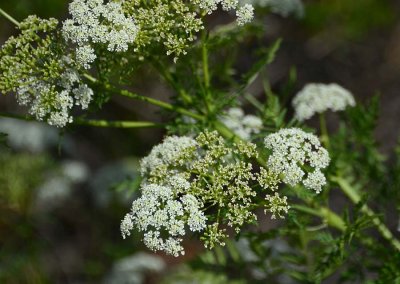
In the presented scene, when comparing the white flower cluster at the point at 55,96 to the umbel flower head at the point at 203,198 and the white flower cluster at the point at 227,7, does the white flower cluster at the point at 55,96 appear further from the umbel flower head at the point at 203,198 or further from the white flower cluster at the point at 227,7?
the white flower cluster at the point at 227,7

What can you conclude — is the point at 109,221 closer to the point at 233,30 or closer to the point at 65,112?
the point at 233,30

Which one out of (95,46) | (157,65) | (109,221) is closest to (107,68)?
(95,46)

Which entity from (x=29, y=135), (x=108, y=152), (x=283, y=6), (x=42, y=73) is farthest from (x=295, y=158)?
(x=108, y=152)

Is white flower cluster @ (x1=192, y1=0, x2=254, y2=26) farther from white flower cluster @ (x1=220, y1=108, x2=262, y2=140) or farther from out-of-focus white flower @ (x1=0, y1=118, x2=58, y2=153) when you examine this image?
out-of-focus white flower @ (x1=0, y1=118, x2=58, y2=153)

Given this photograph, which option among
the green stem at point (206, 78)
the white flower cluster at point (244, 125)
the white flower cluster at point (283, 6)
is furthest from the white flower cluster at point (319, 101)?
the green stem at point (206, 78)

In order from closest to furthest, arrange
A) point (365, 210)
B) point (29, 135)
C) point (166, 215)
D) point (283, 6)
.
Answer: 1. point (166, 215)
2. point (365, 210)
3. point (283, 6)
4. point (29, 135)

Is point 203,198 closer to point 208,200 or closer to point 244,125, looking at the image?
point 208,200
